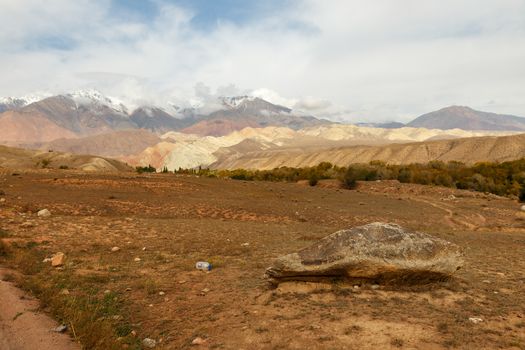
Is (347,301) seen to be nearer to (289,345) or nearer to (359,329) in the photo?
(359,329)

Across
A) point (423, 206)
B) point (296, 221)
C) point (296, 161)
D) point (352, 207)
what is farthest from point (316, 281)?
point (296, 161)

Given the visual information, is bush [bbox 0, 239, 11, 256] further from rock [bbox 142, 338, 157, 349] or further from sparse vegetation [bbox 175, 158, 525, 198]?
sparse vegetation [bbox 175, 158, 525, 198]

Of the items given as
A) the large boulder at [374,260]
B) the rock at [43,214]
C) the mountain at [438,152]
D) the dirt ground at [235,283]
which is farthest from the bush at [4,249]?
the mountain at [438,152]

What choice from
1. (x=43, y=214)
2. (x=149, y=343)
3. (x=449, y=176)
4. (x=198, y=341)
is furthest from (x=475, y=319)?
(x=449, y=176)

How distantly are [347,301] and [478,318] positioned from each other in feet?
8.77

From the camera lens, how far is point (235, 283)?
10648 millimetres

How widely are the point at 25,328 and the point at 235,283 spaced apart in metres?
5.03

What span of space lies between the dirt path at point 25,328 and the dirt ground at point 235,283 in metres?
0.34

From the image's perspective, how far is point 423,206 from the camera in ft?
108

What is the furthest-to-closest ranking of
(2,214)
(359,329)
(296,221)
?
(296,221)
(2,214)
(359,329)

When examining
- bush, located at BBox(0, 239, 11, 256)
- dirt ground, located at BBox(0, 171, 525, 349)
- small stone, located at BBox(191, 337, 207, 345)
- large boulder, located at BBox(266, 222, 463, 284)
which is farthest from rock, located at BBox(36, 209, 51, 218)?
small stone, located at BBox(191, 337, 207, 345)

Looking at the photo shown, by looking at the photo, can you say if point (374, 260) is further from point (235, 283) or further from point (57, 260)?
point (57, 260)

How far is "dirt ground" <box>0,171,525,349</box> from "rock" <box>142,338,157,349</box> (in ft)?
0.33

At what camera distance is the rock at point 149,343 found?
284 inches
